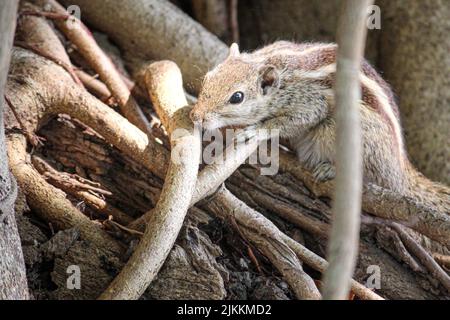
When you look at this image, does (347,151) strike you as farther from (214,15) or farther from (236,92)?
(214,15)

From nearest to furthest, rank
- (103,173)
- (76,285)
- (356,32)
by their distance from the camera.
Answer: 1. (356,32)
2. (76,285)
3. (103,173)

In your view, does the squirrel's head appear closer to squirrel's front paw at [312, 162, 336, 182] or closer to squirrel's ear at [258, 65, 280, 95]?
squirrel's ear at [258, 65, 280, 95]

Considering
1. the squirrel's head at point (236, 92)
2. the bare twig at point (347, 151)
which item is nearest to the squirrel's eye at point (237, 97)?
the squirrel's head at point (236, 92)

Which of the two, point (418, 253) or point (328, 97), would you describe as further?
point (328, 97)

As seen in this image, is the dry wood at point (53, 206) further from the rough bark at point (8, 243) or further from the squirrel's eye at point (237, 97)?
the squirrel's eye at point (237, 97)

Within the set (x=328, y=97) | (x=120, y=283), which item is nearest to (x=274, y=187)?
(x=328, y=97)

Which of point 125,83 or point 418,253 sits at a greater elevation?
point 125,83
